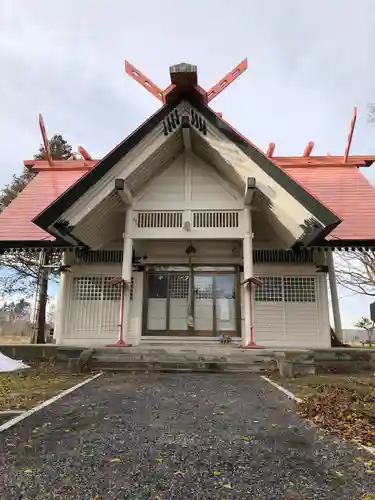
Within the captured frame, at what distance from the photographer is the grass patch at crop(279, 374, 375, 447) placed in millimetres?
3768

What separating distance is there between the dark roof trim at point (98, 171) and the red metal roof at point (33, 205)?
69.6 inches

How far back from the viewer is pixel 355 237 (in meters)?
9.66

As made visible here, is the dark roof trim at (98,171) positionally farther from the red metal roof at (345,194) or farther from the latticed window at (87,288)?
the red metal roof at (345,194)

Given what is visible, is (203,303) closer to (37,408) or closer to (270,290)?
(270,290)

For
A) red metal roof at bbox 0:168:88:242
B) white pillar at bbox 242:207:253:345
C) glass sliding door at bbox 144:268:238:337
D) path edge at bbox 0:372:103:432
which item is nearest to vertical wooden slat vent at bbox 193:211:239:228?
white pillar at bbox 242:207:253:345

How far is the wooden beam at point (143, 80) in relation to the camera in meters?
10.7

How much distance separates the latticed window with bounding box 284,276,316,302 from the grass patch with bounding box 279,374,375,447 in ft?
11.7

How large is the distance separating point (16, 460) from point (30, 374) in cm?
508

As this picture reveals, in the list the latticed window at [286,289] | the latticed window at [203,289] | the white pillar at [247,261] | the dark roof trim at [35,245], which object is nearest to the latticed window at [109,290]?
the dark roof trim at [35,245]

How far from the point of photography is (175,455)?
9.68 feet

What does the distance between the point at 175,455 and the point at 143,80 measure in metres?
10.5

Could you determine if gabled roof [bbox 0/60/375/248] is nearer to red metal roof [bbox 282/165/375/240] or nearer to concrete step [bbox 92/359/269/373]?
red metal roof [bbox 282/165/375/240]

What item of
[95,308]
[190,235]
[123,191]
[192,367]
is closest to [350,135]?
[190,235]

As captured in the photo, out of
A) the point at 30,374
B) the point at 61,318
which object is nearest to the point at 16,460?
the point at 30,374
